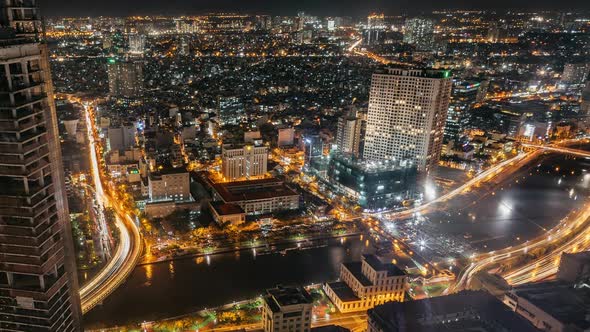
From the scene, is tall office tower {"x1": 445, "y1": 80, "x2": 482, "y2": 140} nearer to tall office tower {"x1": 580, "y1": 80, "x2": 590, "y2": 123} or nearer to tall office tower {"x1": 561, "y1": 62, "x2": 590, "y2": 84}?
tall office tower {"x1": 580, "y1": 80, "x2": 590, "y2": 123}

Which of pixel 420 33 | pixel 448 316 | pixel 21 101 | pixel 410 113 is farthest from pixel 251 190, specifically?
pixel 420 33

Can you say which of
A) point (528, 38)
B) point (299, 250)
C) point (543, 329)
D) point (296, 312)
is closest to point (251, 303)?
point (296, 312)

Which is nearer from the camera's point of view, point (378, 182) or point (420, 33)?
point (378, 182)

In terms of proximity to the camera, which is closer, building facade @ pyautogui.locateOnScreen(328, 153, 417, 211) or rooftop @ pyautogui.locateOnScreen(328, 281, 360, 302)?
rooftop @ pyautogui.locateOnScreen(328, 281, 360, 302)

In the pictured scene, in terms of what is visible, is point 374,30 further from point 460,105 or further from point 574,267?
point 574,267

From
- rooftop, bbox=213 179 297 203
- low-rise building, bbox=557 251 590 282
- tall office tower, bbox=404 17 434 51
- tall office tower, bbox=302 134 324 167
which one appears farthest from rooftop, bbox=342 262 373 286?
tall office tower, bbox=404 17 434 51

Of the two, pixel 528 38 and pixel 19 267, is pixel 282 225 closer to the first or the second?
pixel 19 267
